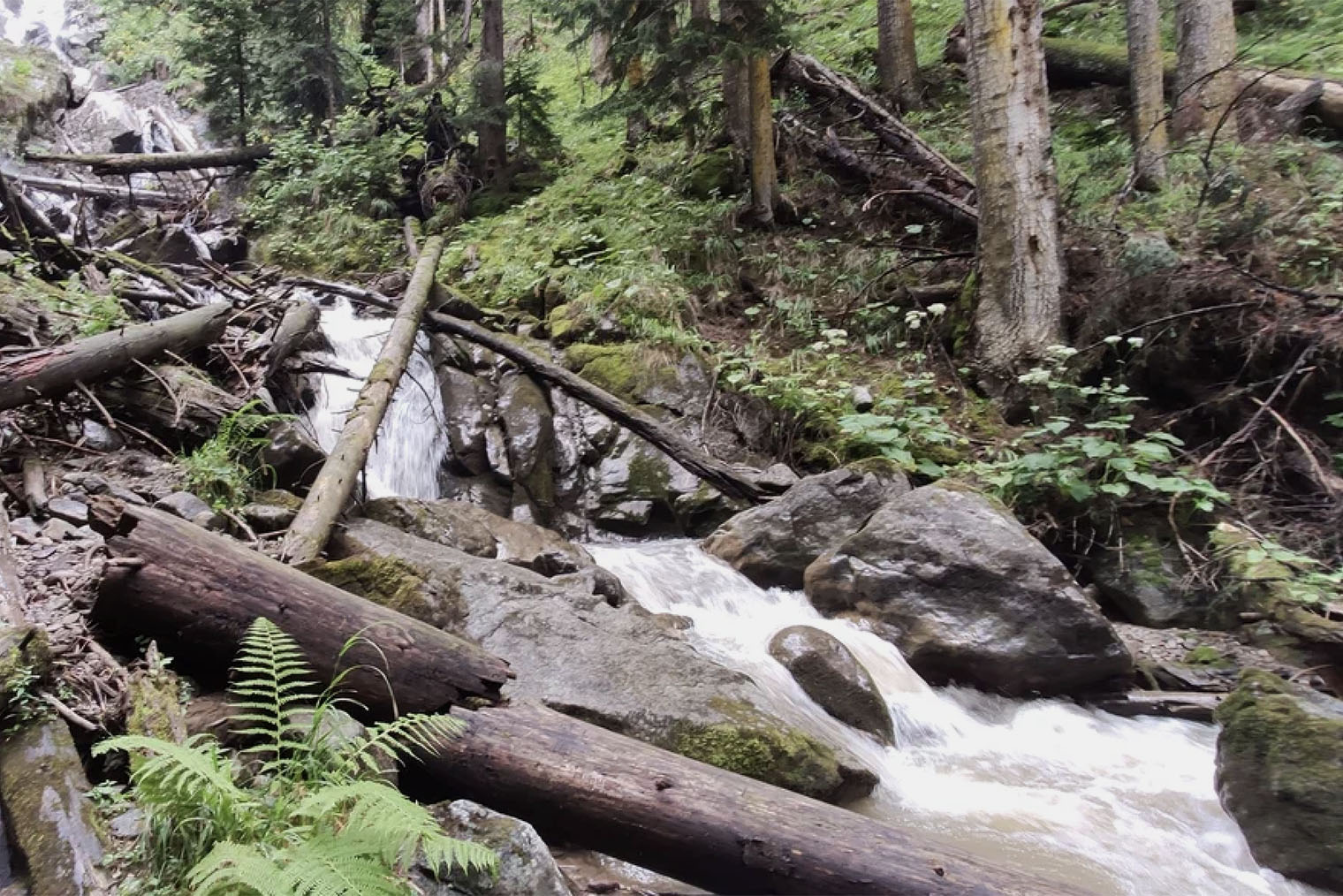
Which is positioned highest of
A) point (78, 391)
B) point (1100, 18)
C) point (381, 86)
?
point (381, 86)

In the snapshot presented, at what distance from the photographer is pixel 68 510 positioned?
432cm

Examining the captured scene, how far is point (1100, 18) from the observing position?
41.6 feet

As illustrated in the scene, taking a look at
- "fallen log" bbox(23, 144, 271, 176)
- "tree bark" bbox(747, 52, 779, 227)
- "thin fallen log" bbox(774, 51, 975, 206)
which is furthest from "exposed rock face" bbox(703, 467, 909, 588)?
"fallen log" bbox(23, 144, 271, 176)

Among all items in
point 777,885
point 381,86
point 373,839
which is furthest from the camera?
point 381,86

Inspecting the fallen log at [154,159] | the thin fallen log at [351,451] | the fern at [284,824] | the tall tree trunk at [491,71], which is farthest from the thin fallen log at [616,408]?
the fallen log at [154,159]

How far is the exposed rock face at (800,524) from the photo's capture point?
6555mm

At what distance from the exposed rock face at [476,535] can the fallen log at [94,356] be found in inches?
77.6

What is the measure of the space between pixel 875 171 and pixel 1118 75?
3.78m

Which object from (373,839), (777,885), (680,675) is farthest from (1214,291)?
(373,839)

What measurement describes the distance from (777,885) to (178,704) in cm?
229

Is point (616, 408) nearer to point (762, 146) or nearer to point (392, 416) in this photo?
point (392, 416)

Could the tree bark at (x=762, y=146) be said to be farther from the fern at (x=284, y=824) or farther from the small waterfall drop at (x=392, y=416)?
the fern at (x=284, y=824)

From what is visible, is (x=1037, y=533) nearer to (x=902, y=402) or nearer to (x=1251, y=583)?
(x=1251, y=583)

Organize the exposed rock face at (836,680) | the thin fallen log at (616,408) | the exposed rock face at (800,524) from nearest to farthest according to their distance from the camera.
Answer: the exposed rock face at (836,680)
the exposed rock face at (800,524)
the thin fallen log at (616,408)
